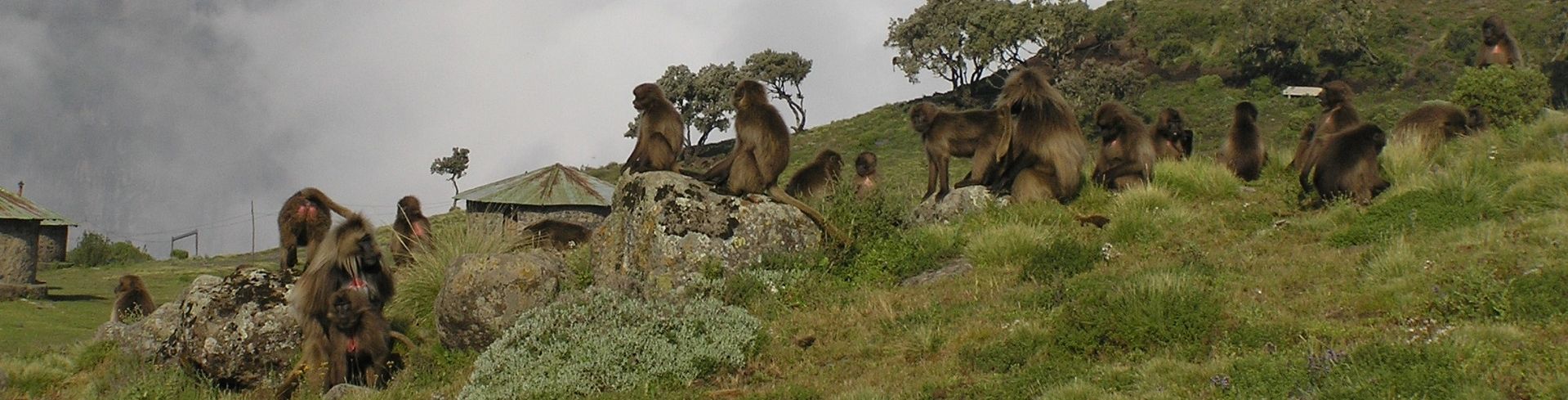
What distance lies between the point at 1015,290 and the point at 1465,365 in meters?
4.74

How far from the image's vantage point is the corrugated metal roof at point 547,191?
2700 cm

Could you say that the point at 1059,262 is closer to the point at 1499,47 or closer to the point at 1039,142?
the point at 1039,142

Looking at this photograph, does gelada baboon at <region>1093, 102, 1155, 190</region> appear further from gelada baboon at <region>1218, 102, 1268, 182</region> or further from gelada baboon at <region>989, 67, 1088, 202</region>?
gelada baboon at <region>1218, 102, 1268, 182</region>

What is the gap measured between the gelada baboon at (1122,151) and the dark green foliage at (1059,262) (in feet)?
10.2

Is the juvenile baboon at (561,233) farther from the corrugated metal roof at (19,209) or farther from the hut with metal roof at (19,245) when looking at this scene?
the corrugated metal roof at (19,209)

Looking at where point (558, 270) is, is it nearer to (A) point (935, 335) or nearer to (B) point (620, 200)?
(B) point (620, 200)

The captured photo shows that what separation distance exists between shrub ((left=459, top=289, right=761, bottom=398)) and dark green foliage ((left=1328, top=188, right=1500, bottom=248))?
18.9 ft

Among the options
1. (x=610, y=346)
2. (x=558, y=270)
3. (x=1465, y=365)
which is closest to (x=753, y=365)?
(x=610, y=346)

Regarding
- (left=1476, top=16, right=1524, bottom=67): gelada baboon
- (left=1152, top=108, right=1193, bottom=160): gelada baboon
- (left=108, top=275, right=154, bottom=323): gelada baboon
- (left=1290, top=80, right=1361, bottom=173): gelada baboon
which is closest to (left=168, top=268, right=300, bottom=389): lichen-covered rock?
(left=108, top=275, right=154, bottom=323): gelada baboon

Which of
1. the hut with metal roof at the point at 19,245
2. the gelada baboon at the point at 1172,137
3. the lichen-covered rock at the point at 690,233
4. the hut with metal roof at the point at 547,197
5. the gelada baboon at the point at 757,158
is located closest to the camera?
the lichen-covered rock at the point at 690,233

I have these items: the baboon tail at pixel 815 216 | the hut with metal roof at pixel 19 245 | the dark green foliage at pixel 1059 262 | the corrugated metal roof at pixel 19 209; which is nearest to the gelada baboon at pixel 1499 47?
the dark green foliage at pixel 1059 262

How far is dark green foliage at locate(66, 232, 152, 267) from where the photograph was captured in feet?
163

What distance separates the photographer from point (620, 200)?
14.6 metres

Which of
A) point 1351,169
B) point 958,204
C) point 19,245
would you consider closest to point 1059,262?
point 958,204
